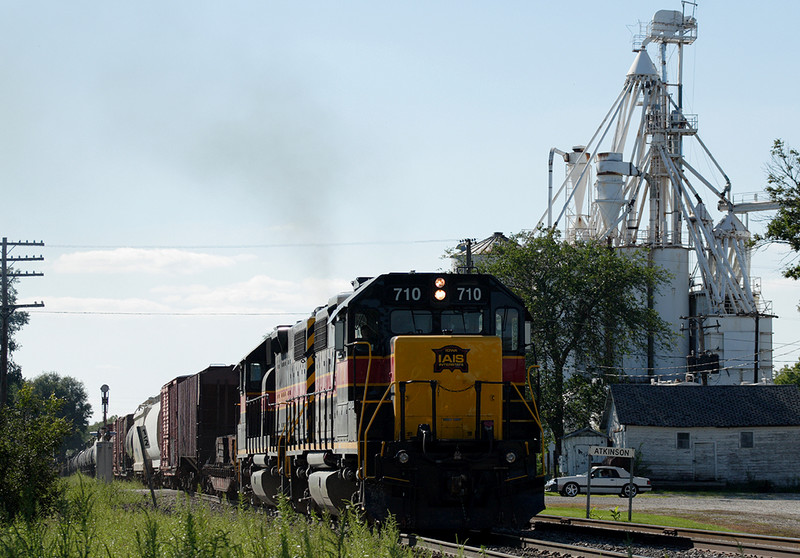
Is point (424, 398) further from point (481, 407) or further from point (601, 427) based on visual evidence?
point (601, 427)

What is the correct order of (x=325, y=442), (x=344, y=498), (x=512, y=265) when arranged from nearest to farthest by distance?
(x=344, y=498)
(x=325, y=442)
(x=512, y=265)

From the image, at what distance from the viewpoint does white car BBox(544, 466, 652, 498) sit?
127 ft

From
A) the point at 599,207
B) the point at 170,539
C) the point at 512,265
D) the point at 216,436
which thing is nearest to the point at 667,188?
the point at 599,207

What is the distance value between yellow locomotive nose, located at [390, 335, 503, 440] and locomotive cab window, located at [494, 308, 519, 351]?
609mm

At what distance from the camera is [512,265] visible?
Answer: 175 feet

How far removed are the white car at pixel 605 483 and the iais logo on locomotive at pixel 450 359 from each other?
24591mm

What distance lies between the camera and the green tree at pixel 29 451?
64.2ft

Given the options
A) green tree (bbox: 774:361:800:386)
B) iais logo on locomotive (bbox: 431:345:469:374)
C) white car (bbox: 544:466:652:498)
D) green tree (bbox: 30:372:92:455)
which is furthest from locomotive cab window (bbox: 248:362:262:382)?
green tree (bbox: 30:372:92:455)

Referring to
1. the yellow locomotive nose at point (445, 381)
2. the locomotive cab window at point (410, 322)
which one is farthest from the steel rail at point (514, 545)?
the locomotive cab window at point (410, 322)

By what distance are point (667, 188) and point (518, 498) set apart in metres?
60.0

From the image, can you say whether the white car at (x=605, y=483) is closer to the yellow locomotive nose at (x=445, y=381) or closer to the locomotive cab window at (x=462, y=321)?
the locomotive cab window at (x=462, y=321)

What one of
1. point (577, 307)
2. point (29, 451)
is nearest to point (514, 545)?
point (29, 451)

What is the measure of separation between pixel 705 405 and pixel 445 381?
3508cm

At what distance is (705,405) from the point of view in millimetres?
46781
